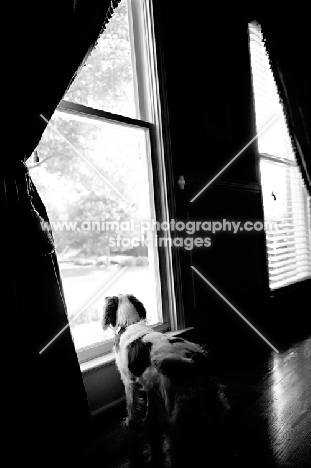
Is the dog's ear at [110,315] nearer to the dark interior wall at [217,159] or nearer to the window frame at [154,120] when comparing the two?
the window frame at [154,120]

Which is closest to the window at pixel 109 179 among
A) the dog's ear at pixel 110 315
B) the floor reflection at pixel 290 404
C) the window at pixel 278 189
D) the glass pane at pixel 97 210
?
the glass pane at pixel 97 210

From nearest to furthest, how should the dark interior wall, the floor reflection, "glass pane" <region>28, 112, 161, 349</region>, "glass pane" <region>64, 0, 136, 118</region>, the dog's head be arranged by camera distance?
1. the floor reflection
2. the dog's head
3. "glass pane" <region>28, 112, 161, 349</region>
4. "glass pane" <region>64, 0, 136, 118</region>
5. the dark interior wall

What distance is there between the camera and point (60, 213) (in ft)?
6.90

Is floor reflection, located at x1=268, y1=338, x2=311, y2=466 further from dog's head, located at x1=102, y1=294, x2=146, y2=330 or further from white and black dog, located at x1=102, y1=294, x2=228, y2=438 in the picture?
dog's head, located at x1=102, y1=294, x2=146, y2=330

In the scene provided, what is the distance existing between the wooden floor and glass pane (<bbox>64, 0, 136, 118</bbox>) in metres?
1.71

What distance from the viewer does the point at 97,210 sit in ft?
7.50

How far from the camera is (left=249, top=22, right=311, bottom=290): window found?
3.89m

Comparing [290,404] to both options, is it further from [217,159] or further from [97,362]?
[217,159]

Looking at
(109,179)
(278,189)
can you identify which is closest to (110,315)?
(109,179)

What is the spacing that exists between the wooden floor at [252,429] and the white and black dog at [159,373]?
12cm

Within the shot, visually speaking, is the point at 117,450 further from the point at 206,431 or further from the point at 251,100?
the point at 251,100

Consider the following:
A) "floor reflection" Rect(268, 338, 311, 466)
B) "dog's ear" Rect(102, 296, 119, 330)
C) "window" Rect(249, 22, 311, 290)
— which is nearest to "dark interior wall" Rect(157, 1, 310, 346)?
"window" Rect(249, 22, 311, 290)

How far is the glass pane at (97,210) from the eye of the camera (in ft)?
6.89

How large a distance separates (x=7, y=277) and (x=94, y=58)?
142cm
